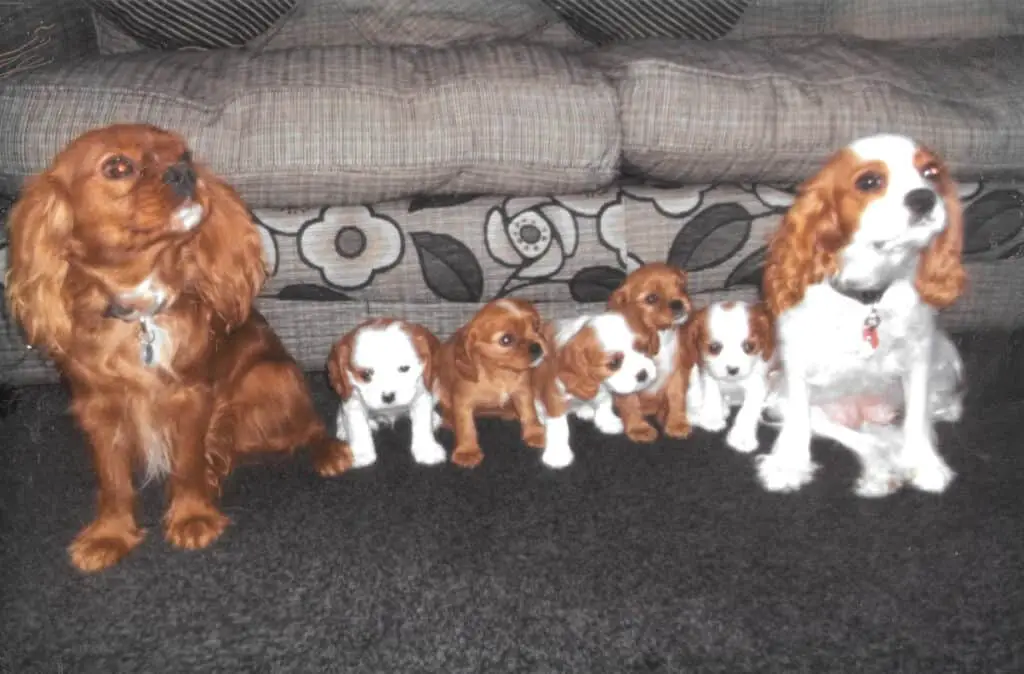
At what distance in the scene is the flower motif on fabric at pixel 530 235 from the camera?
2.63 m

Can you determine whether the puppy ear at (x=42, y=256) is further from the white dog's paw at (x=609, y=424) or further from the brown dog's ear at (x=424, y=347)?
the white dog's paw at (x=609, y=424)

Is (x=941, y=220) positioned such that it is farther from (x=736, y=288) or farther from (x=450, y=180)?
(x=450, y=180)

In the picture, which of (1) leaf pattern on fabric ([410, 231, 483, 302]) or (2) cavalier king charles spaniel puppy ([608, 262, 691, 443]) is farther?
(1) leaf pattern on fabric ([410, 231, 483, 302])

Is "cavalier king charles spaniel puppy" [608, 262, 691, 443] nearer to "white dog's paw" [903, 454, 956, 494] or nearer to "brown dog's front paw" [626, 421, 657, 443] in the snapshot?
"brown dog's front paw" [626, 421, 657, 443]

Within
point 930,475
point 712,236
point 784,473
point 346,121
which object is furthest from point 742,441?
point 346,121

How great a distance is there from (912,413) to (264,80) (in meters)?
1.86

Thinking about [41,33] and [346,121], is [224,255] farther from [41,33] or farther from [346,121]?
[41,33]

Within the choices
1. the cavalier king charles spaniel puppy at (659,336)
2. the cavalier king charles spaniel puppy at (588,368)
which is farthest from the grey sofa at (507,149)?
the cavalier king charles spaniel puppy at (588,368)

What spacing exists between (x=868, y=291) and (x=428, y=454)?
1.12 meters

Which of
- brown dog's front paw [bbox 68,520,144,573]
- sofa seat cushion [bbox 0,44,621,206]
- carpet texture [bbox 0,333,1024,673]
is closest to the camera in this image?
carpet texture [bbox 0,333,1024,673]

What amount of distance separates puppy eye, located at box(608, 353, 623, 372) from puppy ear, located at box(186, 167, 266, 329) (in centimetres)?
84

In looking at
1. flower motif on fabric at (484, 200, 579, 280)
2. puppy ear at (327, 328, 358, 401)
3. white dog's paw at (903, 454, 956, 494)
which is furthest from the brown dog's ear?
white dog's paw at (903, 454, 956, 494)

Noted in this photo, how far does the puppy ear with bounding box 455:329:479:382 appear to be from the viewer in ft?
7.61

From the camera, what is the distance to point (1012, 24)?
3457 millimetres
